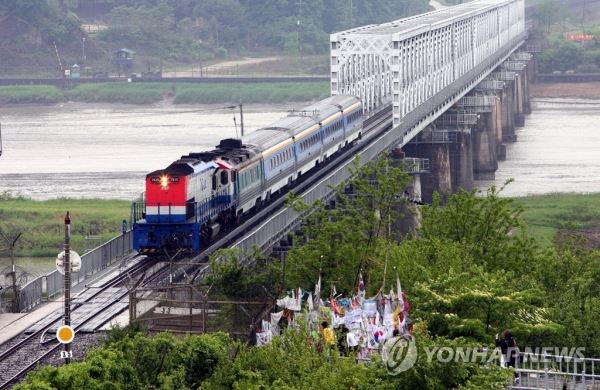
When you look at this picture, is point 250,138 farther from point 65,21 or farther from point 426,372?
point 65,21

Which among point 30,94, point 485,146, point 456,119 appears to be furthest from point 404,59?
point 30,94

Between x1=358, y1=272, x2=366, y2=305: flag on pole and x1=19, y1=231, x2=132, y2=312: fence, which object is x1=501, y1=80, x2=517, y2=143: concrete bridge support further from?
x1=358, y1=272, x2=366, y2=305: flag on pole

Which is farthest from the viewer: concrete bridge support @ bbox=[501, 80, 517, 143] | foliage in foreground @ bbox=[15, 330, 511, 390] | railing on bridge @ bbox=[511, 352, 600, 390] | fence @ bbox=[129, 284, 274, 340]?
concrete bridge support @ bbox=[501, 80, 517, 143]

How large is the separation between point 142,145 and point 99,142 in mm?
5838

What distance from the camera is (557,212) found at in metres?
86.7

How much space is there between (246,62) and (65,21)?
80.0 feet

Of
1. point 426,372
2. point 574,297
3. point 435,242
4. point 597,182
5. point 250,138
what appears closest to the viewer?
point 426,372

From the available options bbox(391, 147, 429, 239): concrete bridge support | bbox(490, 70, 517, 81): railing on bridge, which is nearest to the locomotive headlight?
bbox(391, 147, 429, 239): concrete bridge support

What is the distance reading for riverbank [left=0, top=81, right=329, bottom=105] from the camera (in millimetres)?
168125

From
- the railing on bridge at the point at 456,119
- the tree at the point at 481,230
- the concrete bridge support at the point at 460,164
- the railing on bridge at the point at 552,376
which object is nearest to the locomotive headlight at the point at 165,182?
the tree at the point at 481,230

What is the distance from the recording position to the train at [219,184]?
45969 mm

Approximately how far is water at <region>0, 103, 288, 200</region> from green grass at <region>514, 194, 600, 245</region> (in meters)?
24.4

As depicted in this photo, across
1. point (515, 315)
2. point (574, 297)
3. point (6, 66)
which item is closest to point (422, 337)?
point (515, 315)

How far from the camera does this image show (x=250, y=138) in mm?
58812
